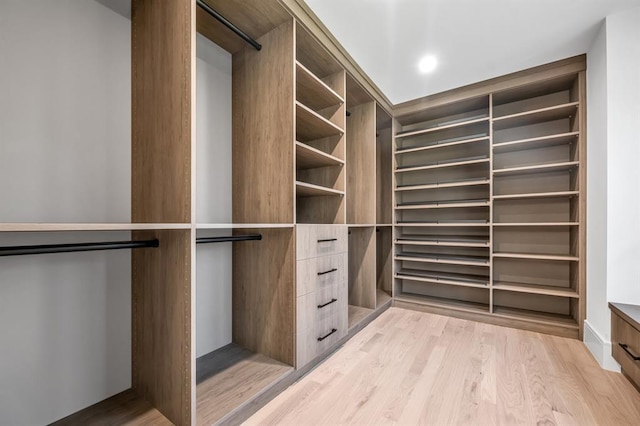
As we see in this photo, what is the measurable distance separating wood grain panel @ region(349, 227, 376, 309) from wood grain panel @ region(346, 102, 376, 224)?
17cm

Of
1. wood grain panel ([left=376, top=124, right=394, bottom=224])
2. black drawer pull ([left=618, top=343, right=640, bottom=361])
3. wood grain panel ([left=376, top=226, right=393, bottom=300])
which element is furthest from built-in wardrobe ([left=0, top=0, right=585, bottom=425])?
black drawer pull ([left=618, top=343, right=640, bottom=361])

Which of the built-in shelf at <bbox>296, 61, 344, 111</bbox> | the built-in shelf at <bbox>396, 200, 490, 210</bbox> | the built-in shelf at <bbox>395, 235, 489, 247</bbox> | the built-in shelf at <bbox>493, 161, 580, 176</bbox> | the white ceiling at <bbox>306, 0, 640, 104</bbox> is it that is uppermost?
the white ceiling at <bbox>306, 0, 640, 104</bbox>

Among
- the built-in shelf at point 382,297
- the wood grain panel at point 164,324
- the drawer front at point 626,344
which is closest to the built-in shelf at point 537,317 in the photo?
the drawer front at point 626,344

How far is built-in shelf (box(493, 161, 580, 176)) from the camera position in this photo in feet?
7.14

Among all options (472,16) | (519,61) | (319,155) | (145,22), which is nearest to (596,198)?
(519,61)

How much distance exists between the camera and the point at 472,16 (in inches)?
66.1

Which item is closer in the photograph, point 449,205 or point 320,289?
point 320,289

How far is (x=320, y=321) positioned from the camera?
1.77 metres

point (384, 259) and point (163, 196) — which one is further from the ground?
point (163, 196)

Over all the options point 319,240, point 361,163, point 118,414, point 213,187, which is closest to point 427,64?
point 361,163

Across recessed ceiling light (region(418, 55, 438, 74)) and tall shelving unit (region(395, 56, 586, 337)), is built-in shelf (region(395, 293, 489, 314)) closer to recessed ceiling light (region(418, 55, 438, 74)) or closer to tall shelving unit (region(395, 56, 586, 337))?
tall shelving unit (region(395, 56, 586, 337))

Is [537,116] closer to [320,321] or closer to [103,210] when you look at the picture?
[320,321]

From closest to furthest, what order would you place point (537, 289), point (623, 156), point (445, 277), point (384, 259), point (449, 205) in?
1. point (623, 156)
2. point (537, 289)
3. point (449, 205)
4. point (445, 277)
5. point (384, 259)

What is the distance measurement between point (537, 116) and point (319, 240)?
2255mm
